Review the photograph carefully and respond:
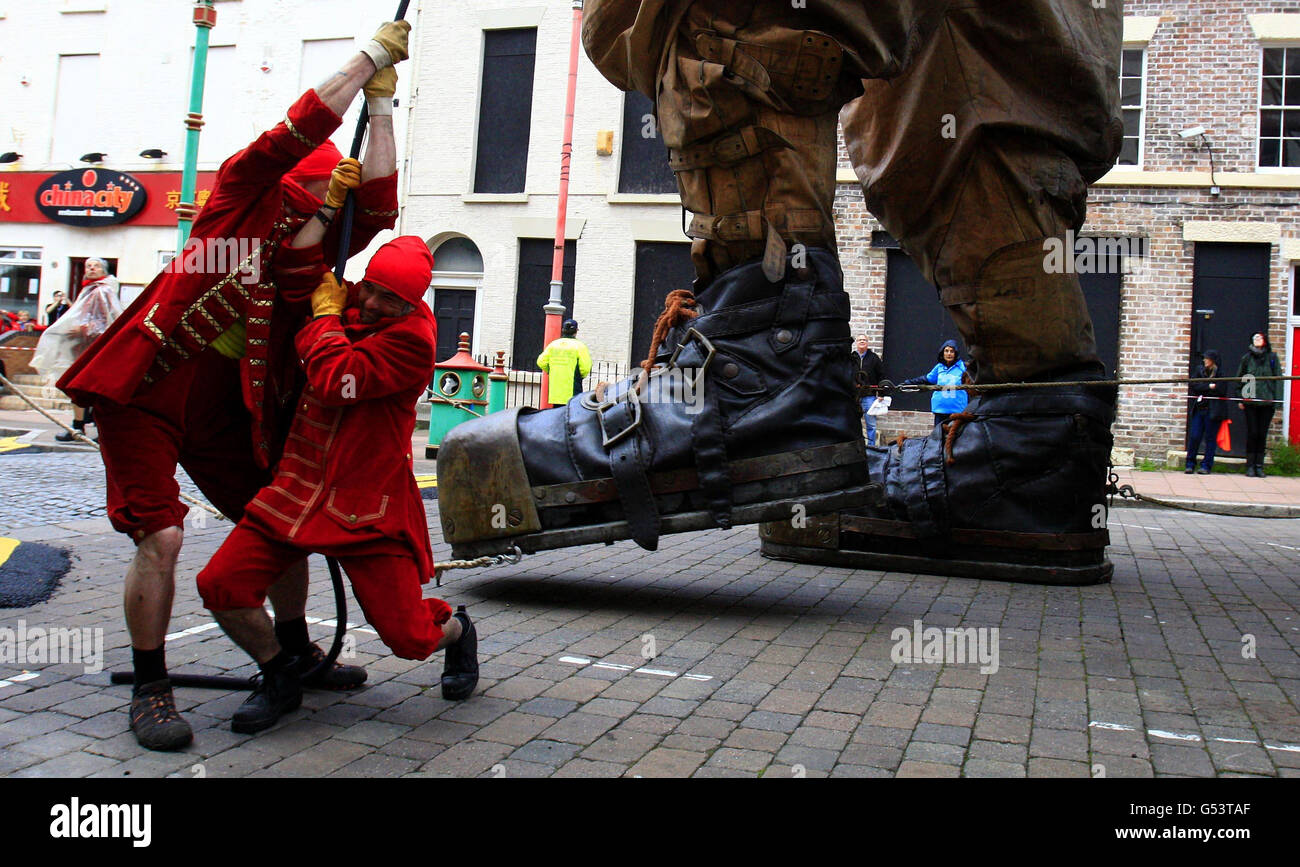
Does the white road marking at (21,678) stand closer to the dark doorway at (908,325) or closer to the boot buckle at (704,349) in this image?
the boot buckle at (704,349)

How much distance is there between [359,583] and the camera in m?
2.91

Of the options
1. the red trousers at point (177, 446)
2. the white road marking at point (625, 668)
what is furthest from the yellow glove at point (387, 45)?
the white road marking at point (625, 668)

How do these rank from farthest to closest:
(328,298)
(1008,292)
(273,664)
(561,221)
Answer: (561,221) → (1008,292) → (328,298) → (273,664)

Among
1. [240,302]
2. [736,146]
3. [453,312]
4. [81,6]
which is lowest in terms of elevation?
[240,302]

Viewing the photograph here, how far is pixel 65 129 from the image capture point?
2481 cm

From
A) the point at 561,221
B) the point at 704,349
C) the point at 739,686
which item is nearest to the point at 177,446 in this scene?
the point at 739,686

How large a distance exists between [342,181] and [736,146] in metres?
1.67

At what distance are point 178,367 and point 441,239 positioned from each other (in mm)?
18589

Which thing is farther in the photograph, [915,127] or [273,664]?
[915,127]

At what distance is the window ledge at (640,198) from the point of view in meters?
19.4

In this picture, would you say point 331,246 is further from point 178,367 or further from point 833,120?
point 833,120

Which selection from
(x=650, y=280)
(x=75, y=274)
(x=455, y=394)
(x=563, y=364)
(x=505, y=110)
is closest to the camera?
(x=455, y=394)

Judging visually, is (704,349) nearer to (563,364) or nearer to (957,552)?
(957,552)
